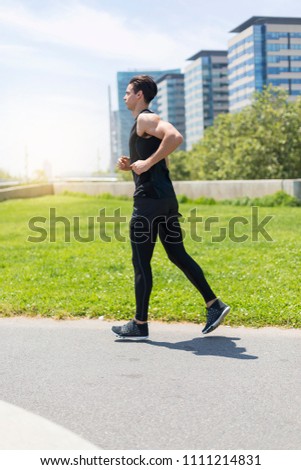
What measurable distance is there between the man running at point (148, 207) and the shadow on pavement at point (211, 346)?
0.11m

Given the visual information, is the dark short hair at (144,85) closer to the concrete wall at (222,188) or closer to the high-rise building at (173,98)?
the concrete wall at (222,188)

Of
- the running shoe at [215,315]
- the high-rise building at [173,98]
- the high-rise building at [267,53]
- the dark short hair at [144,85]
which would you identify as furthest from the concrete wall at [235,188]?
the high-rise building at [173,98]

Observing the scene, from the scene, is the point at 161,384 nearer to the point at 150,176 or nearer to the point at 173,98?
the point at 150,176

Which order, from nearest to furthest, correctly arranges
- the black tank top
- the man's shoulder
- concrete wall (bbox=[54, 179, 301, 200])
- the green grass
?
1. the man's shoulder
2. the black tank top
3. the green grass
4. concrete wall (bbox=[54, 179, 301, 200])

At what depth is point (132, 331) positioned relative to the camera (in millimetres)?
5379

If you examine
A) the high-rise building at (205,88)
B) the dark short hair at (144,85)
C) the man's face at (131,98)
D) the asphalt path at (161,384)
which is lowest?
the asphalt path at (161,384)

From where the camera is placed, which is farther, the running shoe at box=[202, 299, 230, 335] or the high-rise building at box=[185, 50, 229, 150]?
the high-rise building at box=[185, 50, 229, 150]

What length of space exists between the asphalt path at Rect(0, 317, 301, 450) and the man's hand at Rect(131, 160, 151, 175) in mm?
1322

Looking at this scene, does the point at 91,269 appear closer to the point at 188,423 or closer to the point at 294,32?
the point at 188,423

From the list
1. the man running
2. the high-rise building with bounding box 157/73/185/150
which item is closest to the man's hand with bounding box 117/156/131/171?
the man running

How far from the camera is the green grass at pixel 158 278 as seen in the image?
6215 millimetres

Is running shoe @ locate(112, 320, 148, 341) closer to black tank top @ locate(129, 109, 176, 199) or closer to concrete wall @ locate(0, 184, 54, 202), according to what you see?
black tank top @ locate(129, 109, 176, 199)

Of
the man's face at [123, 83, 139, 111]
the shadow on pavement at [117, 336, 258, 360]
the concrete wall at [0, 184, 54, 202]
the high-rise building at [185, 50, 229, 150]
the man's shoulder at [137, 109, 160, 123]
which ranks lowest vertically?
the shadow on pavement at [117, 336, 258, 360]

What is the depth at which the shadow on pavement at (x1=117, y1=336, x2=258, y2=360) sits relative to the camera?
4879 mm
